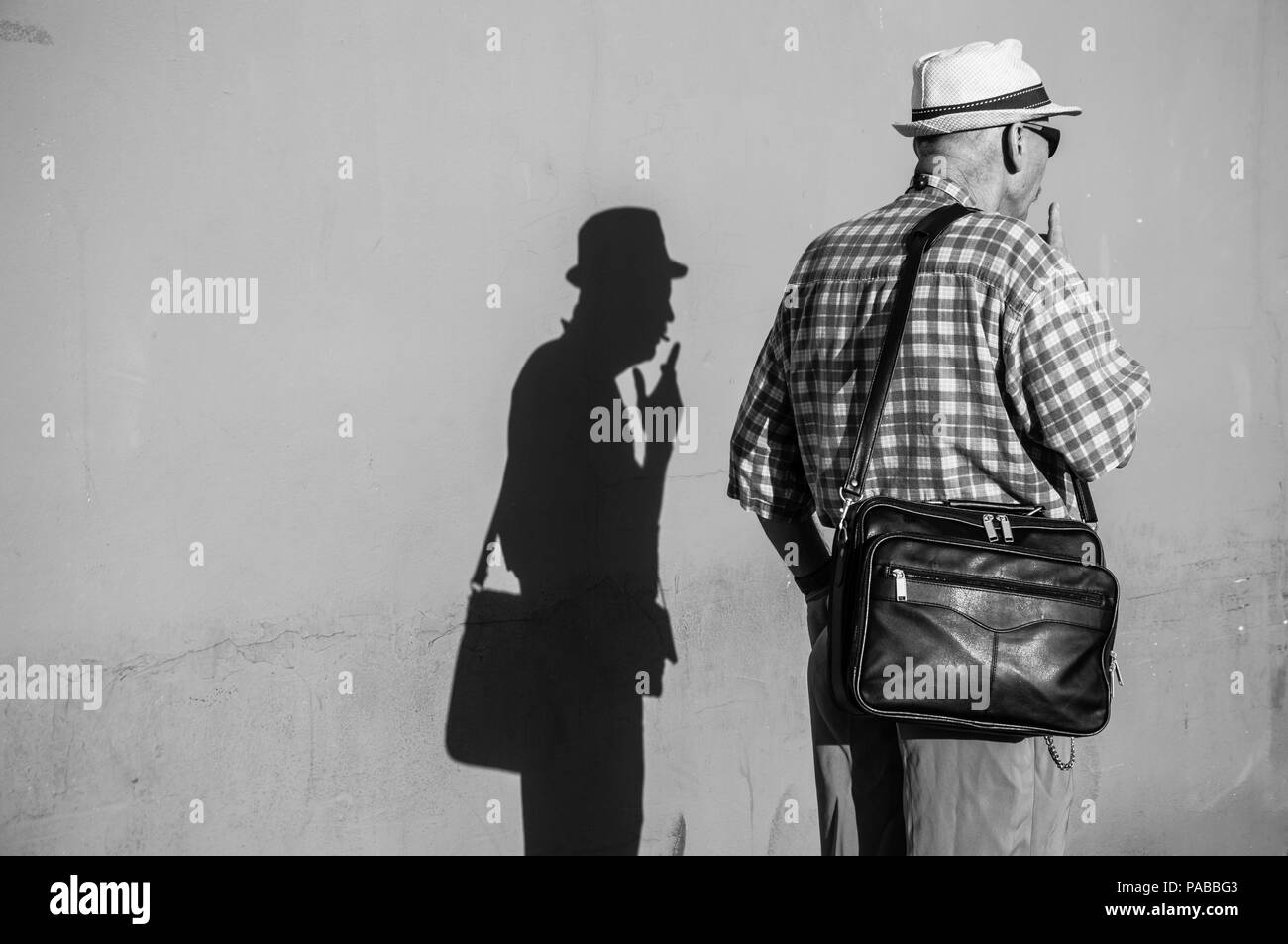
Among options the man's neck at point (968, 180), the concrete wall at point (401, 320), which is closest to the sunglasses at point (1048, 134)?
the man's neck at point (968, 180)

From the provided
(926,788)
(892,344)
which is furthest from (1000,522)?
(926,788)

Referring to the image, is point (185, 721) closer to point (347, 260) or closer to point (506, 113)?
point (347, 260)

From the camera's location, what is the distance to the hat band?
2074 mm

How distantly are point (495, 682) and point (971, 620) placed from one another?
5.62ft

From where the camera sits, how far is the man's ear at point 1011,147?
2092 mm

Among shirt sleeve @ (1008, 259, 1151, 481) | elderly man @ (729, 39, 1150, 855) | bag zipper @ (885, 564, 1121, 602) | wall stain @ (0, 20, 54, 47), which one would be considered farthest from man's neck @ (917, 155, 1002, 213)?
wall stain @ (0, 20, 54, 47)

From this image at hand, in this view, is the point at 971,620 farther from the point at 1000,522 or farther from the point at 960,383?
the point at 960,383

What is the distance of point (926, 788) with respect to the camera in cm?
196

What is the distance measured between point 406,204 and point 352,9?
498 millimetres

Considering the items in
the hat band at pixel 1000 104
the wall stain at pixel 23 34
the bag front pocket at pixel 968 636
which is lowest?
the bag front pocket at pixel 968 636

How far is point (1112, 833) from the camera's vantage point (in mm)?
3588

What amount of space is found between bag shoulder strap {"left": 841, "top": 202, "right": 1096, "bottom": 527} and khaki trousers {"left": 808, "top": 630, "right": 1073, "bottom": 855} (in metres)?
0.30

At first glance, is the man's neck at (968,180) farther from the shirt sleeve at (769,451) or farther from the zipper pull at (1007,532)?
the zipper pull at (1007,532)

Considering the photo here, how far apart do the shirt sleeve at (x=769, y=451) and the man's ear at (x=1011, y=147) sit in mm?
494
